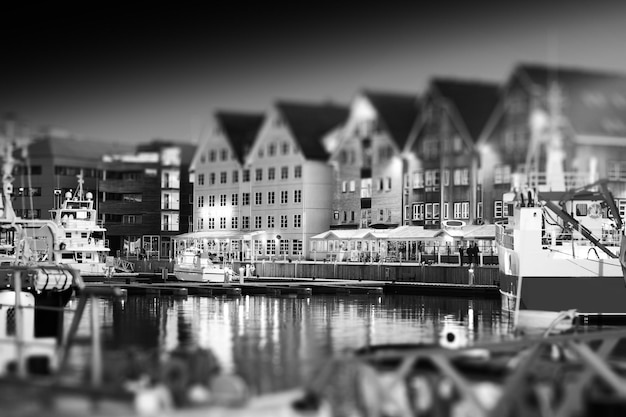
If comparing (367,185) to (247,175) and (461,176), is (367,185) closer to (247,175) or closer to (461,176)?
(461,176)

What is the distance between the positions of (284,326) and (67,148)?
110755 mm

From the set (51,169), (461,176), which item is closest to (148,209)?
(51,169)

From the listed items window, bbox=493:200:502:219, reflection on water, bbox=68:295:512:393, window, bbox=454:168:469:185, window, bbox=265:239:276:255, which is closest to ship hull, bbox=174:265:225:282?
reflection on water, bbox=68:295:512:393

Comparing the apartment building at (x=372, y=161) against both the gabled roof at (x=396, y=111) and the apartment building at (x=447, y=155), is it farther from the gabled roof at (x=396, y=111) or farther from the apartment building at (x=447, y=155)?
the apartment building at (x=447, y=155)

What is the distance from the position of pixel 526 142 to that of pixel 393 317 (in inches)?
1837

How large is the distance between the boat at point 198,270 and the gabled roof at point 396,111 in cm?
2715

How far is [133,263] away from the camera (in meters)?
111

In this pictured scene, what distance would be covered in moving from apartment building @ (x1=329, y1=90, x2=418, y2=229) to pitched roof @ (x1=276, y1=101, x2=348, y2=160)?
2.86 meters

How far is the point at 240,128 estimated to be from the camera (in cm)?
13175

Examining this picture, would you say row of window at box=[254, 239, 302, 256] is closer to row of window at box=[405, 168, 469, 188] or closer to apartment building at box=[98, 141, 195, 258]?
row of window at box=[405, 168, 469, 188]

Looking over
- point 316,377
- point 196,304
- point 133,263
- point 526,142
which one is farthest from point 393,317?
point 133,263

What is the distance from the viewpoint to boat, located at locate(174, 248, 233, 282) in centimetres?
8544

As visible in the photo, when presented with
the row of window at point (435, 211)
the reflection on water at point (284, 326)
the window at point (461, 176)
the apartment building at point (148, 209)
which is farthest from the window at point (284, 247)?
the reflection on water at point (284, 326)

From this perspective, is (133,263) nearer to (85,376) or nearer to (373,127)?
(373,127)
